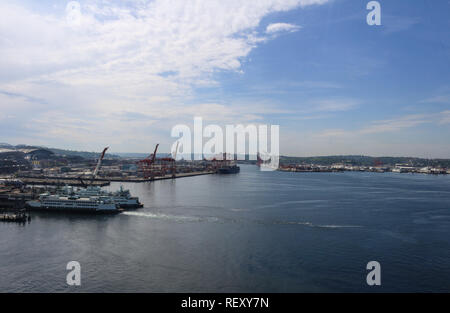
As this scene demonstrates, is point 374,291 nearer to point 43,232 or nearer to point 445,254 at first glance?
point 445,254

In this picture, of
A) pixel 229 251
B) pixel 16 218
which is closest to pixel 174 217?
pixel 229 251

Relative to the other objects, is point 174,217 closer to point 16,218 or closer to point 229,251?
point 229,251

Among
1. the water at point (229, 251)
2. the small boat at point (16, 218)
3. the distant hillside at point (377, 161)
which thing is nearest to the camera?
the water at point (229, 251)

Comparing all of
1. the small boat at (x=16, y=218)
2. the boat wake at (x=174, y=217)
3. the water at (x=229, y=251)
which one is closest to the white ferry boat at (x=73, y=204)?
the water at (x=229, y=251)

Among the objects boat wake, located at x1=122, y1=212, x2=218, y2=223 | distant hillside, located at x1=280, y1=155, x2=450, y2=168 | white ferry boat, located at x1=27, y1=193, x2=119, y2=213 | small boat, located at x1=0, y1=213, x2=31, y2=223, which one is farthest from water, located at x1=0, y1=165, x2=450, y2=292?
distant hillside, located at x1=280, y1=155, x2=450, y2=168

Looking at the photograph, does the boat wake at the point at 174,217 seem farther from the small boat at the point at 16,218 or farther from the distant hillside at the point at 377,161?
the distant hillside at the point at 377,161

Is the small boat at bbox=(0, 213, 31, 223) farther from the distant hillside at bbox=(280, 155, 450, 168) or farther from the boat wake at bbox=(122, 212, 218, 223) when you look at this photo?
the distant hillside at bbox=(280, 155, 450, 168)
